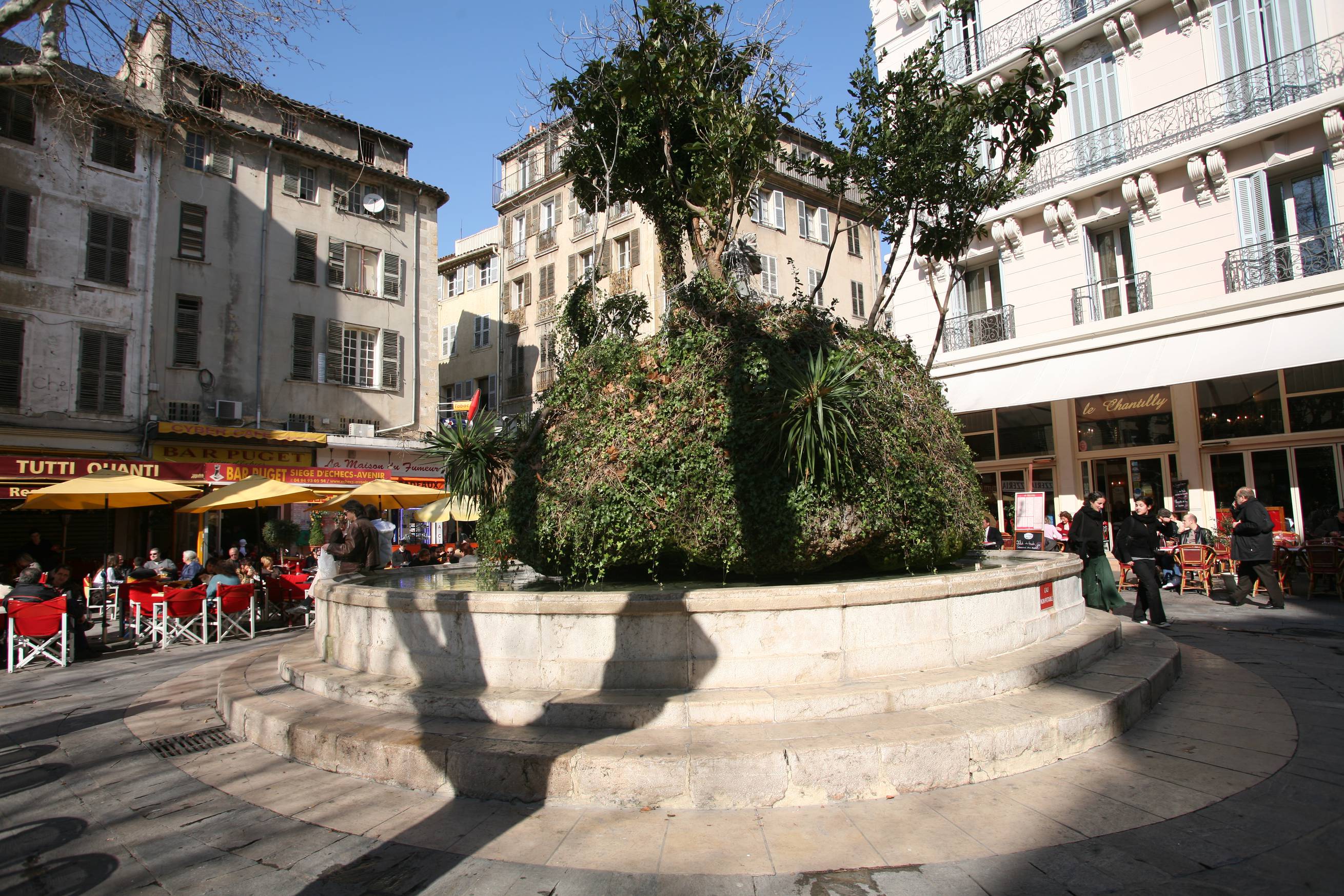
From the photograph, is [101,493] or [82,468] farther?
[82,468]

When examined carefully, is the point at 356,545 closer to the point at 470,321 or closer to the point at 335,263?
the point at 335,263

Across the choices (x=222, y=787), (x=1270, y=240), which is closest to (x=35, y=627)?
(x=222, y=787)

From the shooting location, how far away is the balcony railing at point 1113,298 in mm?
16531

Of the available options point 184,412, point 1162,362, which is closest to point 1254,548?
point 1162,362

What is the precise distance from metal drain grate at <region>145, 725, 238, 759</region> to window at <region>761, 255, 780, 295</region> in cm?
2555

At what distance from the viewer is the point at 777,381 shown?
18.7 feet

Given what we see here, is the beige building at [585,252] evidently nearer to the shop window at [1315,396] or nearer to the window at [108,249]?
the window at [108,249]

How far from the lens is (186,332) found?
2059cm

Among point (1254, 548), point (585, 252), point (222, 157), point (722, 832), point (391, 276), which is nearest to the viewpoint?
point (722, 832)

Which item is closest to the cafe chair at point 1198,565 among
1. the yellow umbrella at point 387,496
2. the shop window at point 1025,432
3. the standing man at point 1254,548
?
the standing man at point 1254,548

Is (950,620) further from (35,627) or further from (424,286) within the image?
(424,286)

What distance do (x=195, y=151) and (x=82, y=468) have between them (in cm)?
993

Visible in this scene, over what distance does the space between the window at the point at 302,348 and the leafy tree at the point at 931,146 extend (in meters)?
19.3

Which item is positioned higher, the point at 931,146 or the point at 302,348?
the point at 302,348
